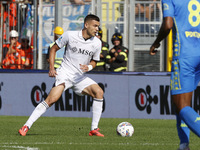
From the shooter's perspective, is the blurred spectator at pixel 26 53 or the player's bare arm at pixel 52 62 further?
the blurred spectator at pixel 26 53

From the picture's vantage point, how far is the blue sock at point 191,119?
21.2 feet

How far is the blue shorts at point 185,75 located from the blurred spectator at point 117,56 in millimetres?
9400

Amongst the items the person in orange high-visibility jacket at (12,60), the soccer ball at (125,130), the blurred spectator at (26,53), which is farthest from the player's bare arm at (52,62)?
the blurred spectator at (26,53)

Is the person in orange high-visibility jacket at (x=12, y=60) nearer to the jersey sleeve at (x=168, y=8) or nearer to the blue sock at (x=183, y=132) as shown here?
the blue sock at (x=183, y=132)

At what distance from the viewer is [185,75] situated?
662 centimetres

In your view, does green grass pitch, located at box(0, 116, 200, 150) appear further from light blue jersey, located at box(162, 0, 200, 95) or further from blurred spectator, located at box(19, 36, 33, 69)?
blurred spectator, located at box(19, 36, 33, 69)

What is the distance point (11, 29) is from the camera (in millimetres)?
18078

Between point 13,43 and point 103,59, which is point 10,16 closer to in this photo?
point 13,43

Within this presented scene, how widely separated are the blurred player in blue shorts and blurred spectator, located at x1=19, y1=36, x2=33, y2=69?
451 inches

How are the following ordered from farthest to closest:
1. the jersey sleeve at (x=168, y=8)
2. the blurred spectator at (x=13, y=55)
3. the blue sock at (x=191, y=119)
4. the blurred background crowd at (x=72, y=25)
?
the blurred background crowd at (x=72, y=25) → the blurred spectator at (x=13, y=55) → the jersey sleeve at (x=168, y=8) → the blue sock at (x=191, y=119)

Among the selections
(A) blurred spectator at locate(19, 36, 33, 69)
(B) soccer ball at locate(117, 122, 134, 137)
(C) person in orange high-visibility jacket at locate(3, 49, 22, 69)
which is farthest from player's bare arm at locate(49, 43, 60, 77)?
(A) blurred spectator at locate(19, 36, 33, 69)

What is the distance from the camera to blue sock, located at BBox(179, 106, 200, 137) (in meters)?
6.47

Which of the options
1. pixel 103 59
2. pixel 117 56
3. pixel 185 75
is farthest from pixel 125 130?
pixel 103 59

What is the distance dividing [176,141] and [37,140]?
80.2 inches
